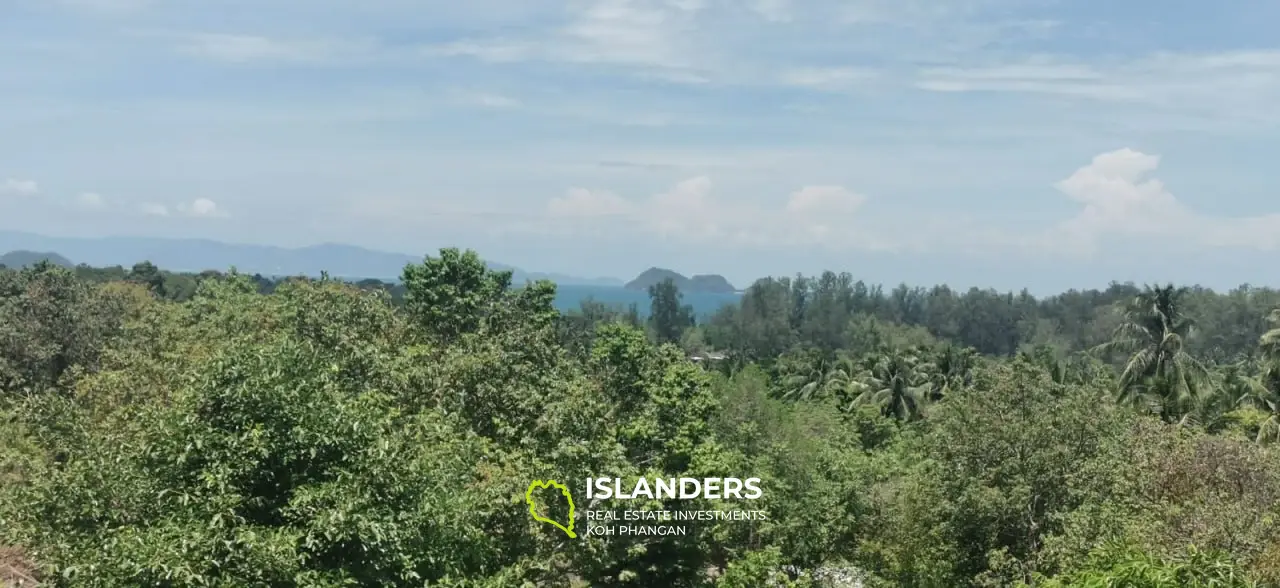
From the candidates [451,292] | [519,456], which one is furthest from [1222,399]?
[451,292]

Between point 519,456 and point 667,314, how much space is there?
12246cm

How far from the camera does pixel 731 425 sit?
2455cm

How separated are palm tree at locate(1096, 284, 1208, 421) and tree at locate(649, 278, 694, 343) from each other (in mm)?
103940

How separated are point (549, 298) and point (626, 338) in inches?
516

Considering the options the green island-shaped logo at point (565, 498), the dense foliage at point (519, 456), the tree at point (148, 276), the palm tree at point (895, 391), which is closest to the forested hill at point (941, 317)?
the tree at point (148, 276)

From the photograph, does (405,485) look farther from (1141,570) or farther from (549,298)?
(549,298)

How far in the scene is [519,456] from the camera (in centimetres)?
1658

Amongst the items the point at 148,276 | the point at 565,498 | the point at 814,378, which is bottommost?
the point at 814,378

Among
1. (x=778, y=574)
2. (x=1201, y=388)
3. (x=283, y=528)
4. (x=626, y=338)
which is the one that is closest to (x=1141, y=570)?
(x=778, y=574)

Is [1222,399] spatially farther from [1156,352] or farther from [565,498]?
[565,498]

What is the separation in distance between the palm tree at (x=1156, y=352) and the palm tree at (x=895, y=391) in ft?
34.0

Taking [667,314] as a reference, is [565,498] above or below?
below

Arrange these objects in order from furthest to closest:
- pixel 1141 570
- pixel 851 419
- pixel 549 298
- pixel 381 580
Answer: pixel 549 298, pixel 851 419, pixel 381 580, pixel 1141 570

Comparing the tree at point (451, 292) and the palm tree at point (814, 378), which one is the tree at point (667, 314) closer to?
the palm tree at point (814, 378)
